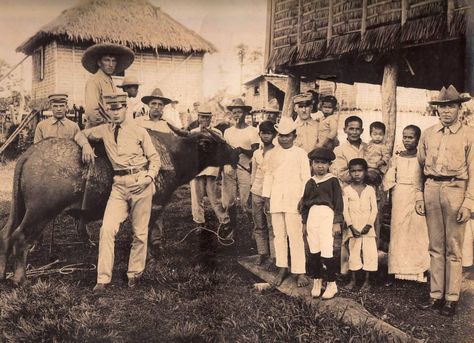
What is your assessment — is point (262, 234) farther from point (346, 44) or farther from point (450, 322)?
point (346, 44)

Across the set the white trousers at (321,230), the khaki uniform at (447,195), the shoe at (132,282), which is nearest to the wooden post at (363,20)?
the khaki uniform at (447,195)

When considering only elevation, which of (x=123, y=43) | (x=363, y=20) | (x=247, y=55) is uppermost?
(x=363, y=20)

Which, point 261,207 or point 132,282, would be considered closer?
point 132,282

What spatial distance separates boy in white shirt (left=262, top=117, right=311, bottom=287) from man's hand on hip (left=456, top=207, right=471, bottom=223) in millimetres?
1421

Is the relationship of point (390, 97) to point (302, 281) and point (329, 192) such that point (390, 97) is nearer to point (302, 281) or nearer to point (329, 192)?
point (329, 192)

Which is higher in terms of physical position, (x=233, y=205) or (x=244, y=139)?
(x=244, y=139)

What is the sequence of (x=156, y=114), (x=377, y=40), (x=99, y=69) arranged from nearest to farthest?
1. (x=99, y=69)
2. (x=156, y=114)
3. (x=377, y=40)

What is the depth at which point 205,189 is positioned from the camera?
641cm

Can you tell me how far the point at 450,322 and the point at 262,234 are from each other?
7.11 ft

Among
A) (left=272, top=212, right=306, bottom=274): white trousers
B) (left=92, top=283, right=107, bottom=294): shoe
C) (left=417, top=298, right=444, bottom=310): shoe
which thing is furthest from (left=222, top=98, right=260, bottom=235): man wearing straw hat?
(left=417, top=298, right=444, bottom=310): shoe

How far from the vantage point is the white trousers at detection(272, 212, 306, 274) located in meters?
4.49

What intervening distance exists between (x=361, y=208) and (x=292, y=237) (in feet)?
2.60

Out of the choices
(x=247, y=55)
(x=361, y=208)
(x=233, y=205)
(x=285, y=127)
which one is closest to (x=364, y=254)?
(x=361, y=208)

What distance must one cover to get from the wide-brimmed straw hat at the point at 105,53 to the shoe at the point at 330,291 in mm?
3318
